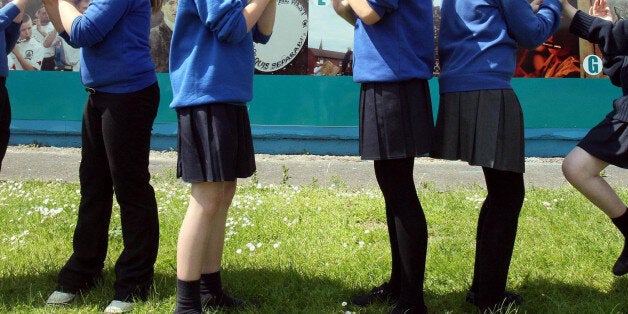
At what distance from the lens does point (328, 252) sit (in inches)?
164

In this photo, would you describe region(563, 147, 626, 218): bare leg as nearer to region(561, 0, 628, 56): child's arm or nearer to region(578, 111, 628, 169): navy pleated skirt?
region(578, 111, 628, 169): navy pleated skirt

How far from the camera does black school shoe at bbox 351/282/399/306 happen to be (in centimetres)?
335

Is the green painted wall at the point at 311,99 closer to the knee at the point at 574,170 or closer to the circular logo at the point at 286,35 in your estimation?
the circular logo at the point at 286,35

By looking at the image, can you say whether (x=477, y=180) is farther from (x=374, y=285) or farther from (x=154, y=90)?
(x=154, y=90)

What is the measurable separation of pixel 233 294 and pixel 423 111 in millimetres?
1348

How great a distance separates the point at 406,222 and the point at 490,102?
0.61 m

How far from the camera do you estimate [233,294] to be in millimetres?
3504

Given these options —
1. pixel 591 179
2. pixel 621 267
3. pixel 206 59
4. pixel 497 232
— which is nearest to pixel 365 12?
pixel 206 59

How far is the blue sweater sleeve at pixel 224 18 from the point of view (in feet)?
9.07

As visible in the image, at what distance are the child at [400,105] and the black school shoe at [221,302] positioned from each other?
74 cm

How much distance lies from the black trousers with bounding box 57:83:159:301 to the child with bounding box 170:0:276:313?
40 cm

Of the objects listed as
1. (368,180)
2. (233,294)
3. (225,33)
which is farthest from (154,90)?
(368,180)

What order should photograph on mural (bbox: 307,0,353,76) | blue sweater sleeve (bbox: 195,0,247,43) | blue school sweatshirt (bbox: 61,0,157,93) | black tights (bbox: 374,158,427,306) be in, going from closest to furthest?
blue sweater sleeve (bbox: 195,0,247,43) → black tights (bbox: 374,158,427,306) → blue school sweatshirt (bbox: 61,0,157,93) → photograph on mural (bbox: 307,0,353,76)

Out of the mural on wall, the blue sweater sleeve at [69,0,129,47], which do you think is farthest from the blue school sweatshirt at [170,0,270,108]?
the mural on wall
